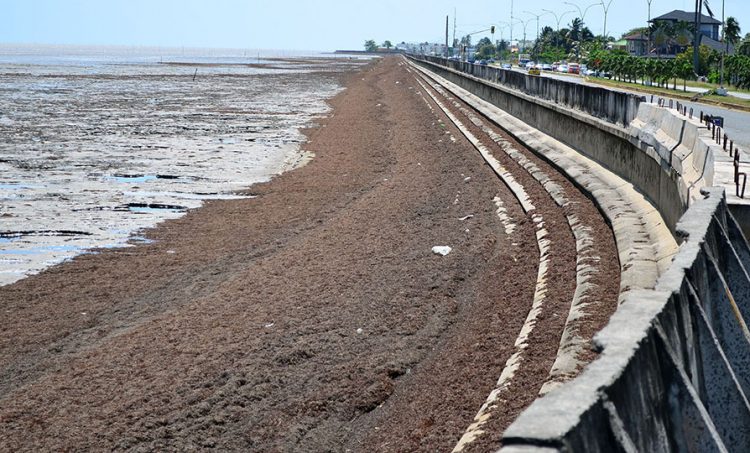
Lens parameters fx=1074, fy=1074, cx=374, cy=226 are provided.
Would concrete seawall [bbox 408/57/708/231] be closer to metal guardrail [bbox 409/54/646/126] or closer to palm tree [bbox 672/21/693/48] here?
metal guardrail [bbox 409/54/646/126]

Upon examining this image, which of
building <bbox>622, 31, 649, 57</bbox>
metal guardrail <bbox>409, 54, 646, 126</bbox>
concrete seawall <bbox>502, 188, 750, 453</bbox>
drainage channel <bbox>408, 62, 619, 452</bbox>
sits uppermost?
building <bbox>622, 31, 649, 57</bbox>

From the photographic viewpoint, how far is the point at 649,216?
1302cm

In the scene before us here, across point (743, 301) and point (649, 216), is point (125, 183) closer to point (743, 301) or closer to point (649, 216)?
point (649, 216)

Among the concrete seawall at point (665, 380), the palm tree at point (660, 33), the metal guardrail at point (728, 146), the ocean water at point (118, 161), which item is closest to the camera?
the concrete seawall at point (665, 380)

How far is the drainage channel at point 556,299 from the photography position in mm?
7633

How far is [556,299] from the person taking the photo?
10625 millimetres

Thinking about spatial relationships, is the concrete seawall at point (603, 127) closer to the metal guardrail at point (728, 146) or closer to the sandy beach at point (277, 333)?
the metal guardrail at point (728, 146)

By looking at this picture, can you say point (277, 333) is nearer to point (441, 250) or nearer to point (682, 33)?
point (441, 250)

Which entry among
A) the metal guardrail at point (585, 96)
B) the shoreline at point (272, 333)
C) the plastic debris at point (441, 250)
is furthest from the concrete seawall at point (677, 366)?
the metal guardrail at point (585, 96)

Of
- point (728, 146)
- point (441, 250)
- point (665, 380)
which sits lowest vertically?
point (441, 250)

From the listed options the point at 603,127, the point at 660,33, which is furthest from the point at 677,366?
the point at 660,33

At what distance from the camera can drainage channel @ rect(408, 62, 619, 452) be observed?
25.0 ft

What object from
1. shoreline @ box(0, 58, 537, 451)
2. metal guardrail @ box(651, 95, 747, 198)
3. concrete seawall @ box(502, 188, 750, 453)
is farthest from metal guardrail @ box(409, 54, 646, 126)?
concrete seawall @ box(502, 188, 750, 453)

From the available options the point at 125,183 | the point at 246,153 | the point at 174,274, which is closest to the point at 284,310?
the point at 174,274
